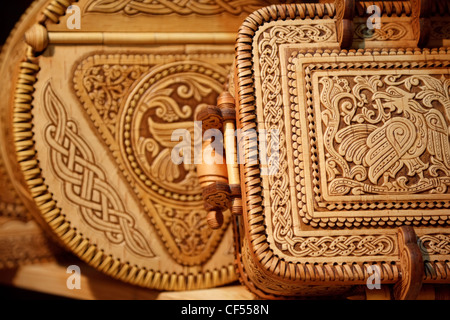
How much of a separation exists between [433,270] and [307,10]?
0.59m

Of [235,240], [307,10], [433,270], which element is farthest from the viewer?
[235,240]

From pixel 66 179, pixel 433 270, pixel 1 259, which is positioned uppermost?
pixel 66 179

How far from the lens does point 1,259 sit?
4.62ft

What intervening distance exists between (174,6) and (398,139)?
68cm

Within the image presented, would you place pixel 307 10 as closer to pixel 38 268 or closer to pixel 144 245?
pixel 144 245

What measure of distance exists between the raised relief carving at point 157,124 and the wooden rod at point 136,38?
0.13 ft

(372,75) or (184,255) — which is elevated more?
(372,75)

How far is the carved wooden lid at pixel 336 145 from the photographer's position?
0.93m

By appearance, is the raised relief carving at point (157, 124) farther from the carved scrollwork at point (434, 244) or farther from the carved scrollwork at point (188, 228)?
the carved scrollwork at point (434, 244)

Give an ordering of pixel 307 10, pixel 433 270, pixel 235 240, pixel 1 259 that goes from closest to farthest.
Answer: pixel 433 270 → pixel 307 10 → pixel 235 240 → pixel 1 259

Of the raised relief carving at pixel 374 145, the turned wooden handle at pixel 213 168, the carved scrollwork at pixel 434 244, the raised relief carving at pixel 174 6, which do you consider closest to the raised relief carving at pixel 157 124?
the raised relief carving at pixel 174 6

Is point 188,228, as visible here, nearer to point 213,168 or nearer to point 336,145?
point 213,168

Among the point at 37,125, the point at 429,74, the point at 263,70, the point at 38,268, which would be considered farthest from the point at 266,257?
the point at 38,268

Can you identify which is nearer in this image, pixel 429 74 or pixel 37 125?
pixel 429 74
